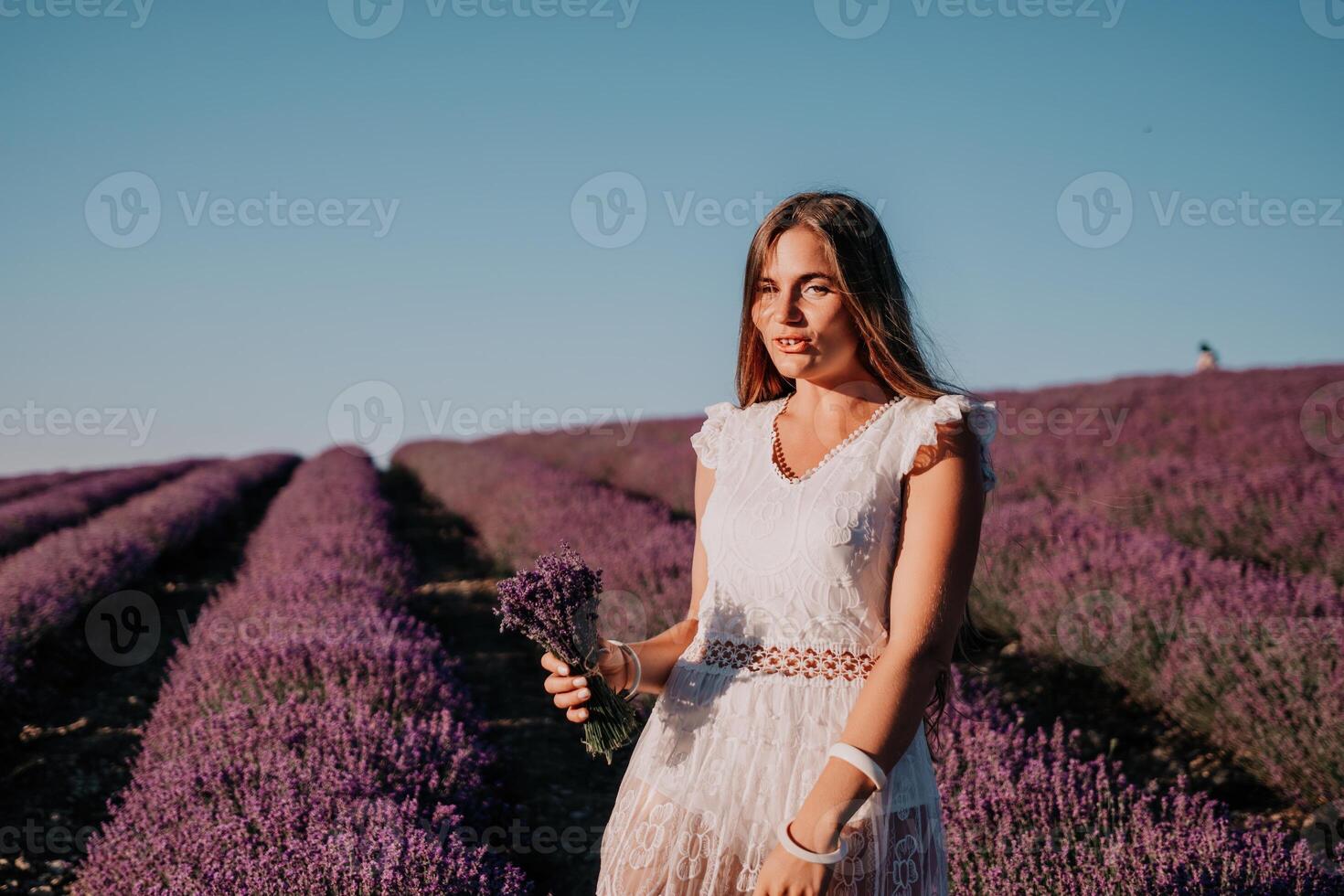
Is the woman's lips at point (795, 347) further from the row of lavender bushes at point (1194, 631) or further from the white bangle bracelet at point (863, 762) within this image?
the row of lavender bushes at point (1194, 631)

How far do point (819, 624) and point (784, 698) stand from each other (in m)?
0.13

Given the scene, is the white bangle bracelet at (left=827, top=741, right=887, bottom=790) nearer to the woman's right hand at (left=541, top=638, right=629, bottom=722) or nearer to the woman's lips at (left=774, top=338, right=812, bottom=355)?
the woman's right hand at (left=541, top=638, right=629, bottom=722)

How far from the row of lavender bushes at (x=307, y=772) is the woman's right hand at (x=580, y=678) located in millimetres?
1064

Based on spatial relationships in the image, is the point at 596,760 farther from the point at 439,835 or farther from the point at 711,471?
the point at 711,471

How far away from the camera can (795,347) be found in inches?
56.8

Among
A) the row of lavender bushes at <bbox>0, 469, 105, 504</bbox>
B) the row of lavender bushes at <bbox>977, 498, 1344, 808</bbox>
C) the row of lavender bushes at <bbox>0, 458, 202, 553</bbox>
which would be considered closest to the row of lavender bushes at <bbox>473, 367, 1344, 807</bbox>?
the row of lavender bushes at <bbox>977, 498, 1344, 808</bbox>

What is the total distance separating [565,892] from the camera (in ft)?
10.3

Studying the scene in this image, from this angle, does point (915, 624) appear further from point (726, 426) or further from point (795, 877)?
point (726, 426)

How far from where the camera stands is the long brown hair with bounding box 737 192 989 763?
142 cm

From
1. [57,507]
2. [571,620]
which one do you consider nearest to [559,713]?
[571,620]

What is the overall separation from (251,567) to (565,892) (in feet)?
16.2

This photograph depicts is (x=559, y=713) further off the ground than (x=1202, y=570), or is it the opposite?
(x=1202, y=570)

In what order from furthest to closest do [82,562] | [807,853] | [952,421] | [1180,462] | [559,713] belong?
[1180,462] < [82,562] < [559,713] < [952,421] < [807,853]

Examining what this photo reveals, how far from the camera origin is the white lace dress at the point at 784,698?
131 cm
